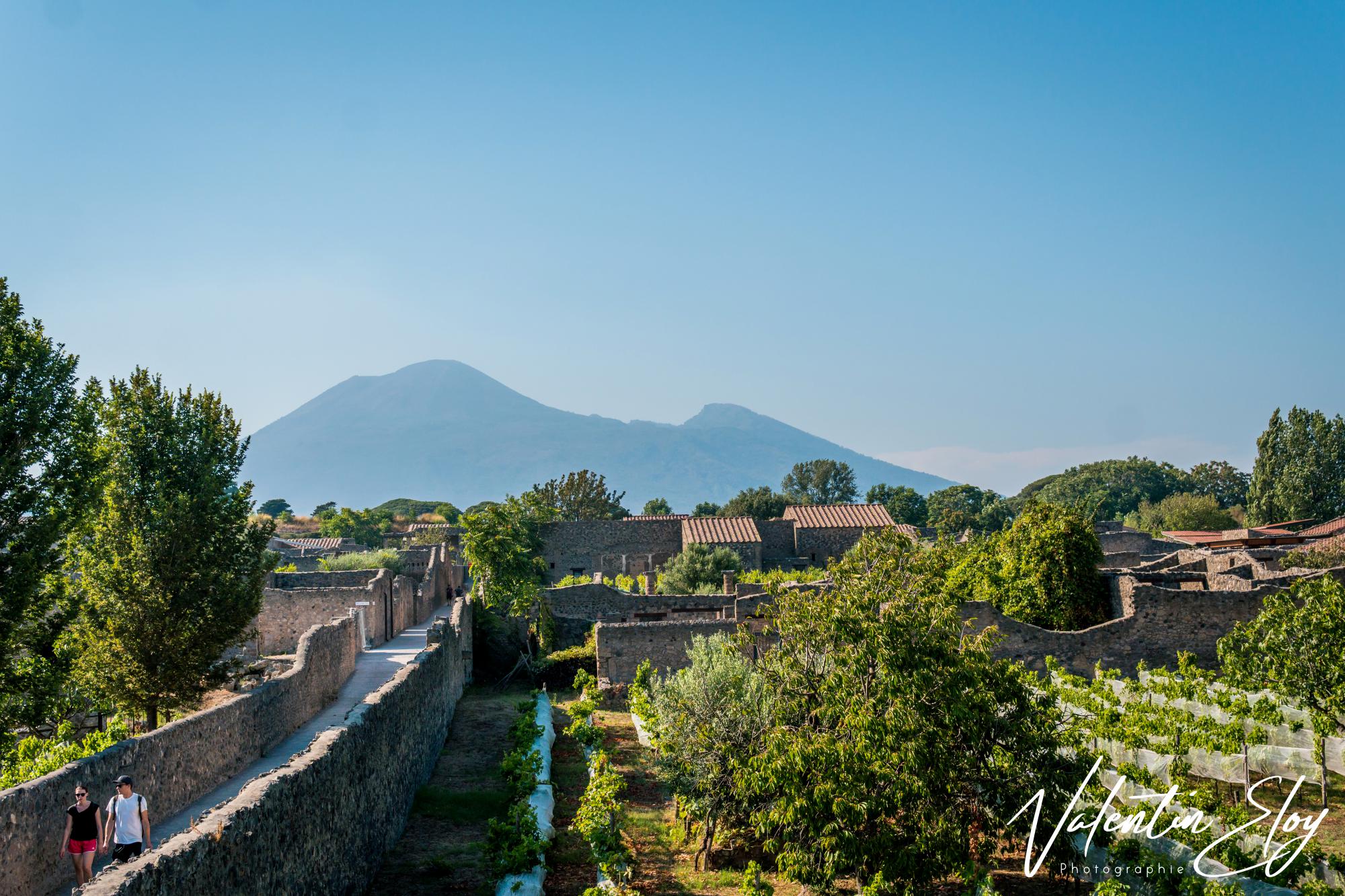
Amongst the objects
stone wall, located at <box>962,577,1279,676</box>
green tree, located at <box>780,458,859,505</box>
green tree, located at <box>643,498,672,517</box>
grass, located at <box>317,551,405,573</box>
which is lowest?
stone wall, located at <box>962,577,1279,676</box>

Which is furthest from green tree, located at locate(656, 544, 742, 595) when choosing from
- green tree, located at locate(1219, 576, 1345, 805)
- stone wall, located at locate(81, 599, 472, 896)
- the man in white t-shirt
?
the man in white t-shirt

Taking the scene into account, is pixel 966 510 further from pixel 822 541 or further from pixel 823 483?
pixel 822 541

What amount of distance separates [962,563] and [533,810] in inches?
790

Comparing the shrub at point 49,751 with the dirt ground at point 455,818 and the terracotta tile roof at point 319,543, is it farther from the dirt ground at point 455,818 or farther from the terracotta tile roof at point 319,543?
the terracotta tile roof at point 319,543

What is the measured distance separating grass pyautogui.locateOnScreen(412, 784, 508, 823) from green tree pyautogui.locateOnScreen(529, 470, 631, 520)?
203ft

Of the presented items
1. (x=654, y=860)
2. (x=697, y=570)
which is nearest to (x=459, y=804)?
(x=654, y=860)

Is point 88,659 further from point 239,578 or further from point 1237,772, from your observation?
point 1237,772

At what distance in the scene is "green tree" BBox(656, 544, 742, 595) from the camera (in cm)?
4325

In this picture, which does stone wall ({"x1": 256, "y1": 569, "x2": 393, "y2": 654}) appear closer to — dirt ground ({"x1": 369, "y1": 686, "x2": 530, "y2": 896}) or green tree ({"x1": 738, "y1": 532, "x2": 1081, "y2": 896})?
dirt ground ({"x1": 369, "y1": 686, "x2": 530, "y2": 896})

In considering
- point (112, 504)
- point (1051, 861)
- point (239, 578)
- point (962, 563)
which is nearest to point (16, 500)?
point (112, 504)

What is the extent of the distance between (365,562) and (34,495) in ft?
95.8

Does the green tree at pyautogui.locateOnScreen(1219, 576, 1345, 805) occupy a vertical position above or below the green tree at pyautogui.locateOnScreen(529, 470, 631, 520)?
below
